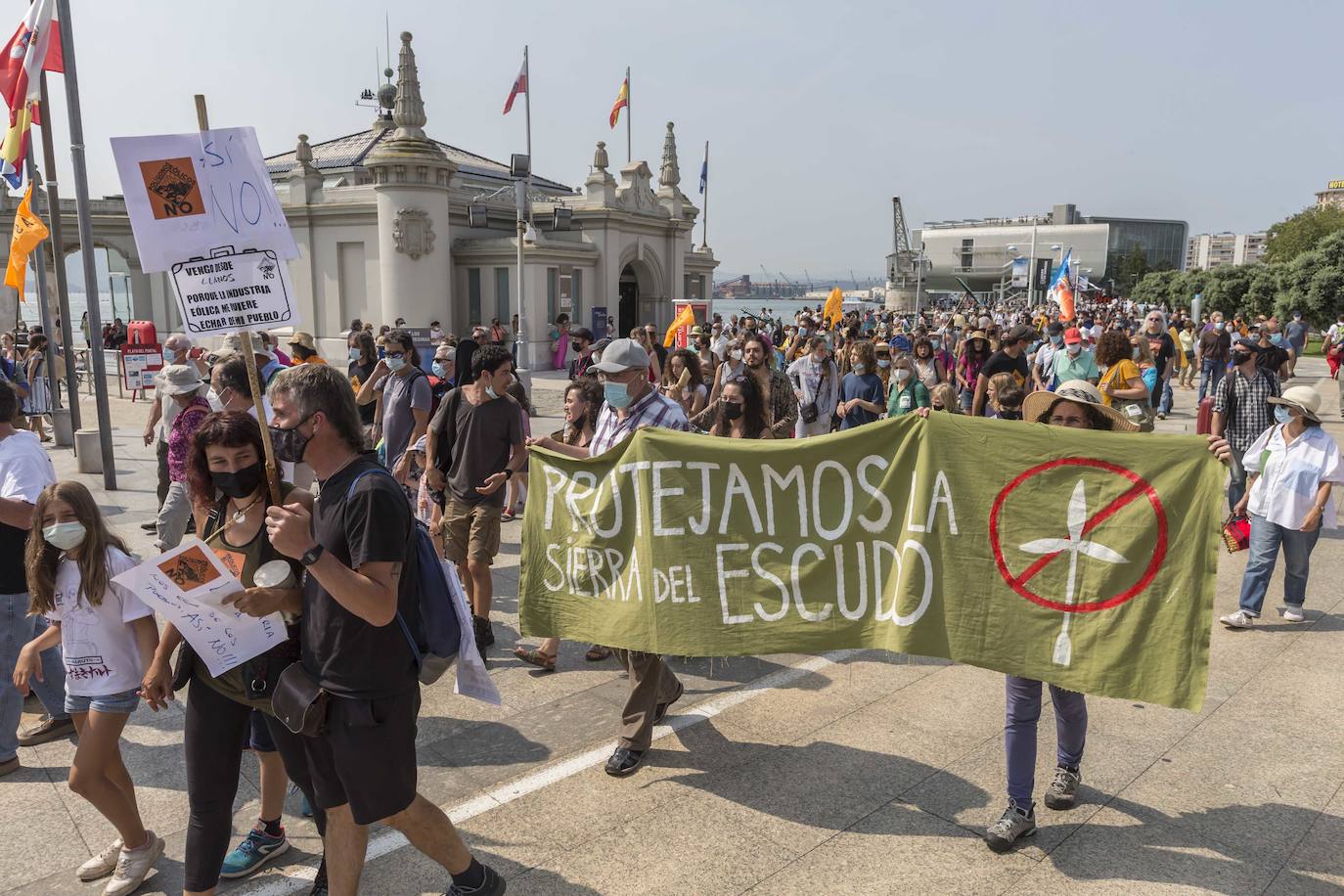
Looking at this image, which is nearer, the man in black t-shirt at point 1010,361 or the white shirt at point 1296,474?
the white shirt at point 1296,474

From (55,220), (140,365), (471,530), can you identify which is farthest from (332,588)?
(140,365)

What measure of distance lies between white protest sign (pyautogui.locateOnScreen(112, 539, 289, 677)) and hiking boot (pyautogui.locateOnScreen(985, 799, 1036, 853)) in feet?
9.18

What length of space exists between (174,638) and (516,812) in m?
1.60

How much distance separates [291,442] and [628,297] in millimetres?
29997

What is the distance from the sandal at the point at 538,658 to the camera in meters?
5.67

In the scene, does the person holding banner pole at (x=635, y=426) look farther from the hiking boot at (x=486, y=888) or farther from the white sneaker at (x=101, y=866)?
the white sneaker at (x=101, y=866)

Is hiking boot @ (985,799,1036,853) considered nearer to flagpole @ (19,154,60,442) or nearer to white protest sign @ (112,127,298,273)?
white protest sign @ (112,127,298,273)

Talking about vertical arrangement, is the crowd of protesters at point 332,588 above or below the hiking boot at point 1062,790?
above

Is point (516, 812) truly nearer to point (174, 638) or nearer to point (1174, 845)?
point (174, 638)

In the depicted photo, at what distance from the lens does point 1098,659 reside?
3645 mm

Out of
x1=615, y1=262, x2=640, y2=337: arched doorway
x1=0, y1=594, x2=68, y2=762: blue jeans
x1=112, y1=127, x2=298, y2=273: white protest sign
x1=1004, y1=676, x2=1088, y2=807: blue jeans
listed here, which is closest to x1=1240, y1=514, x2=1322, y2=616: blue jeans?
x1=1004, y1=676, x2=1088, y2=807: blue jeans

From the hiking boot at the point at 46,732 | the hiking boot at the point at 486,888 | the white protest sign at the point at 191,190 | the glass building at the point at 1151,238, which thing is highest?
the glass building at the point at 1151,238

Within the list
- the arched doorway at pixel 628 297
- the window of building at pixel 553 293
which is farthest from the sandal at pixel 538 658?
the arched doorway at pixel 628 297

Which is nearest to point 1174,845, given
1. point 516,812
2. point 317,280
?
point 516,812
